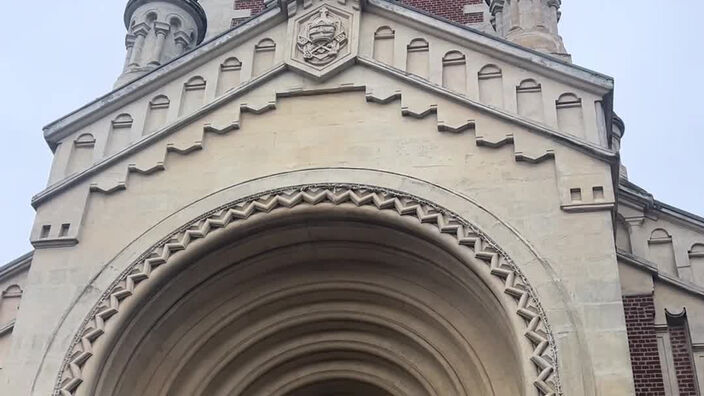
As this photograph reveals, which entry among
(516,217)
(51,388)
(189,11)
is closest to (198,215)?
(51,388)

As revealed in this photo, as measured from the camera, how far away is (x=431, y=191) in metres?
11.2

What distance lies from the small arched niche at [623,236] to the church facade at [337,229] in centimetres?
51

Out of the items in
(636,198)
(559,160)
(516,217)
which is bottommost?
(516,217)

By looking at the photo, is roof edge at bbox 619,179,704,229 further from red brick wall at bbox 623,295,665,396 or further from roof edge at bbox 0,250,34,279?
roof edge at bbox 0,250,34,279

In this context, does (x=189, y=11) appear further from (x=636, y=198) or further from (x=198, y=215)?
(x=636, y=198)

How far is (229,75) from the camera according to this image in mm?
12930

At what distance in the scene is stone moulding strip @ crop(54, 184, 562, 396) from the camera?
988 centimetres

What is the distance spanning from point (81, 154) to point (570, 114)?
6236 millimetres

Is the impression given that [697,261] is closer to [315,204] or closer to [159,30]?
[315,204]

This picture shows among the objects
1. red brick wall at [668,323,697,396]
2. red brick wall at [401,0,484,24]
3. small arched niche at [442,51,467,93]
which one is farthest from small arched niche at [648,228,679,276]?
red brick wall at [401,0,484,24]

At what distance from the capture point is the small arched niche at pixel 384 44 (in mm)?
12633

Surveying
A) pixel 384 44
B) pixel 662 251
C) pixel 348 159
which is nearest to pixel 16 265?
pixel 348 159

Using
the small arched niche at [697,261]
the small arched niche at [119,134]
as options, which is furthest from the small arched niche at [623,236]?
the small arched niche at [119,134]

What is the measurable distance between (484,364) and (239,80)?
16.2 feet
